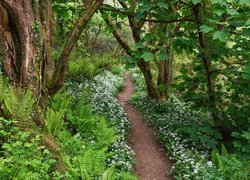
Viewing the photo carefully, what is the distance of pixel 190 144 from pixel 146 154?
130 cm

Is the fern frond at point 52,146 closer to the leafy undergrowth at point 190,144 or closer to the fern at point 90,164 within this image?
the fern at point 90,164

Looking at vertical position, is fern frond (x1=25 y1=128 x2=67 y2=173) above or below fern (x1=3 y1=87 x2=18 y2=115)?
below

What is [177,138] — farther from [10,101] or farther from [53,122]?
[10,101]

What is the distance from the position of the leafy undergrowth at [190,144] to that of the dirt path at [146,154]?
249 millimetres

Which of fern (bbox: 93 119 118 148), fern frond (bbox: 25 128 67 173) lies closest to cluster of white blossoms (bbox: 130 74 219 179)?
fern (bbox: 93 119 118 148)

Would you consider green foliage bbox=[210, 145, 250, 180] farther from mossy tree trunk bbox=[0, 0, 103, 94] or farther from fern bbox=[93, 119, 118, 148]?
mossy tree trunk bbox=[0, 0, 103, 94]

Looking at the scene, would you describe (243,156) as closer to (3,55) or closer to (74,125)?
(74,125)

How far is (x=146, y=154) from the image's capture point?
8.56 meters

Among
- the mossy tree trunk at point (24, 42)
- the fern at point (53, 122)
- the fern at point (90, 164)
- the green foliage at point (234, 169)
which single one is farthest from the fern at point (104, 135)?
the green foliage at point (234, 169)

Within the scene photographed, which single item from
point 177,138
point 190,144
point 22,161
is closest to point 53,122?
point 22,161

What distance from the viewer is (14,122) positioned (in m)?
5.12

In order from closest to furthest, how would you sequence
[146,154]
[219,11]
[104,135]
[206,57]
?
[219,11], [104,135], [206,57], [146,154]

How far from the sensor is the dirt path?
7383 millimetres

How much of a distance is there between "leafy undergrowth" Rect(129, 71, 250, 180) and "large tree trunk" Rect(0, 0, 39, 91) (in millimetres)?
3930
